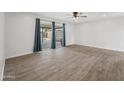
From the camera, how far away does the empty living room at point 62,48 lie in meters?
3.26

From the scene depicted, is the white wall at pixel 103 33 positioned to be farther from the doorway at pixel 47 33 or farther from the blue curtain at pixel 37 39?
the blue curtain at pixel 37 39

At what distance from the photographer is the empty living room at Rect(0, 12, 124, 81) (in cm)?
326

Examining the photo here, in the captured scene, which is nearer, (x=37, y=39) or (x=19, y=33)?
(x=19, y=33)

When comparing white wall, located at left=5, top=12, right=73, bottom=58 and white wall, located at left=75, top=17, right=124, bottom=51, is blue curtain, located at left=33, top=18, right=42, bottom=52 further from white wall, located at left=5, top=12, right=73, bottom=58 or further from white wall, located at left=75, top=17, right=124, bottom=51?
white wall, located at left=75, top=17, right=124, bottom=51

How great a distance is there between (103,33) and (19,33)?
21.8 feet

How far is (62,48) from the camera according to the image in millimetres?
8945

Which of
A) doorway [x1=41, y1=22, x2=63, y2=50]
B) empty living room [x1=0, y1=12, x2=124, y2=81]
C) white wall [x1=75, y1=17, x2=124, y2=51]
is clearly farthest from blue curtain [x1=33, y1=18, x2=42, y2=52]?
white wall [x1=75, y1=17, x2=124, y2=51]

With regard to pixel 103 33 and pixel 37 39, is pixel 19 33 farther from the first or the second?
pixel 103 33

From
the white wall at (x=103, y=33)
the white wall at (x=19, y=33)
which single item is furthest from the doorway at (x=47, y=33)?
the white wall at (x=103, y=33)

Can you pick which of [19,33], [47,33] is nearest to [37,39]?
[19,33]
